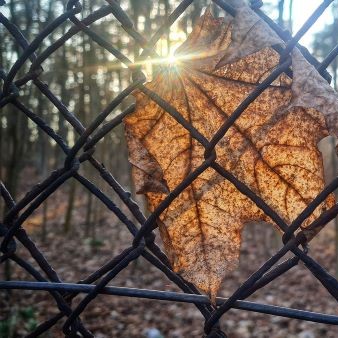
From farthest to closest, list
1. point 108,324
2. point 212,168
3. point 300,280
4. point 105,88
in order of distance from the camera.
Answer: point 105,88 → point 300,280 → point 108,324 → point 212,168

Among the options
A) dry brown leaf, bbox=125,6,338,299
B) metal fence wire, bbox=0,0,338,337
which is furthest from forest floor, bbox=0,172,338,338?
dry brown leaf, bbox=125,6,338,299

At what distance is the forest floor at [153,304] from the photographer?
4.95 meters

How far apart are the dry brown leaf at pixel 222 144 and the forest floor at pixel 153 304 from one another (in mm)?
1900

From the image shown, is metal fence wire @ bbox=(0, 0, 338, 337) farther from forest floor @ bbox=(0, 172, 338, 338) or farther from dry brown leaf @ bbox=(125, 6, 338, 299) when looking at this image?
forest floor @ bbox=(0, 172, 338, 338)

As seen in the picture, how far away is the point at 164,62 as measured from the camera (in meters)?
0.78

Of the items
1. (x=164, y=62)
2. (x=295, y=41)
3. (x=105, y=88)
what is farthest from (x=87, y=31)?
Result: (x=105, y=88)

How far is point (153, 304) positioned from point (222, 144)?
5699 millimetres

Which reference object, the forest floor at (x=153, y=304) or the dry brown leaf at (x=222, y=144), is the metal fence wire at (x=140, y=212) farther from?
the forest floor at (x=153, y=304)

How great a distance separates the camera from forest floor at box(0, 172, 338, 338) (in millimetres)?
4949

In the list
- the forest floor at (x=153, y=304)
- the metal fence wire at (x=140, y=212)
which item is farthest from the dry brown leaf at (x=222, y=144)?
the forest floor at (x=153, y=304)

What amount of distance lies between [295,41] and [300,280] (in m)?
7.60

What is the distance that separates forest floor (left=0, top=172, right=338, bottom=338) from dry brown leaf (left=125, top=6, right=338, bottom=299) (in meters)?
1.90

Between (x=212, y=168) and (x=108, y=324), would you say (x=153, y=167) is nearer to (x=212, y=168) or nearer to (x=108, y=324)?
(x=212, y=168)

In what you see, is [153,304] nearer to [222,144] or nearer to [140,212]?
[140,212]
